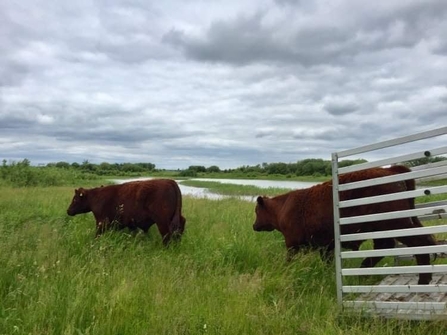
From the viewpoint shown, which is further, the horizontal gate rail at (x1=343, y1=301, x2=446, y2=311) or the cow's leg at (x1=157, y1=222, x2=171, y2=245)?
the cow's leg at (x1=157, y1=222, x2=171, y2=245)

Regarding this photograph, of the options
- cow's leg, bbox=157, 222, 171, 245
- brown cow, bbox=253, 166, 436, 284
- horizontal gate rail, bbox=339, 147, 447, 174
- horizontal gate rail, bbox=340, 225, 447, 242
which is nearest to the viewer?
horizontal gate rail, bbox=340, 225, 447, 242

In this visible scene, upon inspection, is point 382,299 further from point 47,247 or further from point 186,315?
point 47,247

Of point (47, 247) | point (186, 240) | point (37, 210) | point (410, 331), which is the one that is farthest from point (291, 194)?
point (37, 210)

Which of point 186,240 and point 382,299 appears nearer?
point 382,299

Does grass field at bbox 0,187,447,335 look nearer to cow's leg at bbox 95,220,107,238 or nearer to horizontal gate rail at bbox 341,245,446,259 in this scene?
cow's leg at bbox 95,220,107,238

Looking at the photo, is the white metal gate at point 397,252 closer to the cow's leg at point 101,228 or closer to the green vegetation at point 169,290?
the green vegetation at point 169,290

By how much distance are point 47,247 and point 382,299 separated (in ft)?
16.9

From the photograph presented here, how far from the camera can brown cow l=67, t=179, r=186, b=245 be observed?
8.81 m

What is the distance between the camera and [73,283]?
16.8 ft

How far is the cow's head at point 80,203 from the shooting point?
10203 mm

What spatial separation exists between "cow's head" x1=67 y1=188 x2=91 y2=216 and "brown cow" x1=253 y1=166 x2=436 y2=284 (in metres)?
4.49

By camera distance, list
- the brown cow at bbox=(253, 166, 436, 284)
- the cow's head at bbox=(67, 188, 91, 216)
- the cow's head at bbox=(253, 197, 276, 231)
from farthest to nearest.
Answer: the cow's head at bbox=(67, 188, 91, 216) → the cow's head at bbox=(253, 197, 276, 231) → the brown cow at bbox=(253, 166, 436, 284)

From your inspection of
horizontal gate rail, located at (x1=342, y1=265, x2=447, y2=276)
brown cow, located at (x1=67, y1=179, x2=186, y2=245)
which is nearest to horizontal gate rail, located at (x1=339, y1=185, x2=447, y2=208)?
horizontal gate rail, located at (x1=342, y1=265, x2=447, y2=276)

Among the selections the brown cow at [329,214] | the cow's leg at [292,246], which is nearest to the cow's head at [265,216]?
the brown cow at [329,214]
